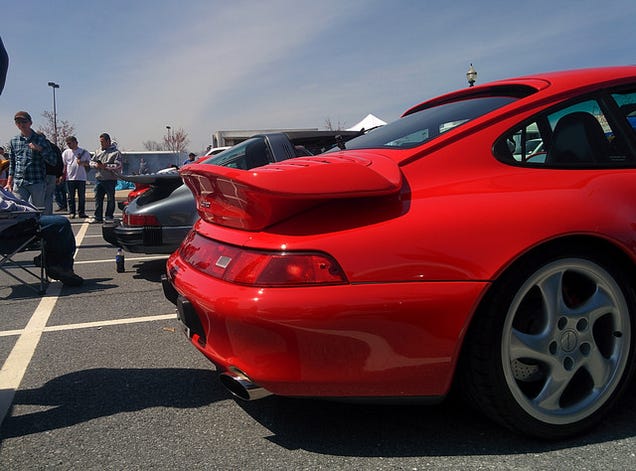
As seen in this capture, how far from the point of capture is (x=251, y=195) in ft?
6.08

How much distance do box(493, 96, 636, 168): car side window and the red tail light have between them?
2.74ft

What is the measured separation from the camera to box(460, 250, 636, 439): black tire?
1.84 meters

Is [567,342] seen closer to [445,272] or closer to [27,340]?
[445,272]

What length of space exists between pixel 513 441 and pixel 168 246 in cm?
383

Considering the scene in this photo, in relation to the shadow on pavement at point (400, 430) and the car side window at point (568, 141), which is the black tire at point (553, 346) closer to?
the shadow on pavement at point (400, 430)

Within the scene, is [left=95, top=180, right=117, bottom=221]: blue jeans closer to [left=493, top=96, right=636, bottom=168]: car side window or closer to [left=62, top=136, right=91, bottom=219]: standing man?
[left=62, top=136, right=91, bottom=219]: standing man

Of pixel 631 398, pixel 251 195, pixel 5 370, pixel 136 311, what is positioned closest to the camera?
pixel 251 195

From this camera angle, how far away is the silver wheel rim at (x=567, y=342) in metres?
1.90

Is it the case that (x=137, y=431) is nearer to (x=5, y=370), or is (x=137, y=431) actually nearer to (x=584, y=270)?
(x=5, y=370)

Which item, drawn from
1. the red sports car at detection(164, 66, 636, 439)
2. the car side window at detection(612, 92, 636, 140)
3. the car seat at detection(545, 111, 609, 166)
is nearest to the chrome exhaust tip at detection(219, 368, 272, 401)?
the red sports car at detection(164, 66, 636, 439)

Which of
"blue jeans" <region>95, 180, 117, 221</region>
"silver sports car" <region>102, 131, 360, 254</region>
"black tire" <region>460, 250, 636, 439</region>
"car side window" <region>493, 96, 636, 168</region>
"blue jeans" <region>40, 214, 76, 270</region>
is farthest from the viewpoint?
"blue jeans" <region>95, 180, 117, 221</region>

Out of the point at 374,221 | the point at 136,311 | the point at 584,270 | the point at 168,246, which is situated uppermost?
the point at 374,221

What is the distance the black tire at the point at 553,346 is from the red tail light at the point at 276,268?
1.91ft

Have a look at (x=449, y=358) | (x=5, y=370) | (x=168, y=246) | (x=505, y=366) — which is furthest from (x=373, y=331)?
(x=168, y=246)
